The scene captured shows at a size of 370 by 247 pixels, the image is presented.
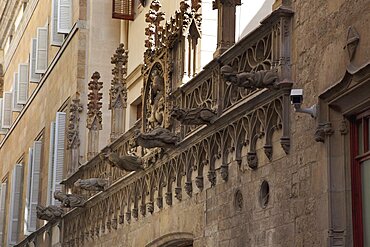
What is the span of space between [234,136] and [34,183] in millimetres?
17035

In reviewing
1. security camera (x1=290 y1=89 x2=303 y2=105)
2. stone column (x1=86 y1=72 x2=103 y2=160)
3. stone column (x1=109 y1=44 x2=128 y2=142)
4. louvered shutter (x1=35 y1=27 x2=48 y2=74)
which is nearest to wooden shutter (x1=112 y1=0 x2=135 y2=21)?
stone column (x1=86 y1=72 x2=103 y2=160)

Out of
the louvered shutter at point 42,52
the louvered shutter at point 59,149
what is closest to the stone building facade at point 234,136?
the louvered shutter at point 59,149

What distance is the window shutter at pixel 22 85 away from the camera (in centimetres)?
3634

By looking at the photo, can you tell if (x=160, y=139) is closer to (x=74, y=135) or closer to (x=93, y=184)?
(x=93, y=184)

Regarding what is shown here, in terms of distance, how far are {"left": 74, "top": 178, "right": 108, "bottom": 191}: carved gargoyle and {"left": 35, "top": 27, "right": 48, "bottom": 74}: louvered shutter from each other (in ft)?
36.4

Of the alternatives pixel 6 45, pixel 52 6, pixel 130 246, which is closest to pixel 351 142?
pixel 130 246

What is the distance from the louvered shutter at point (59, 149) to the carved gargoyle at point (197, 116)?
12191 mm

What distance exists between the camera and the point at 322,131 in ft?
39.8

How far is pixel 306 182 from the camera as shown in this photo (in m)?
12.5

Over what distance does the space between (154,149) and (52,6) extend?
485 inches

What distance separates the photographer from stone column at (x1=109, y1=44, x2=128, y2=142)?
21.4 metres

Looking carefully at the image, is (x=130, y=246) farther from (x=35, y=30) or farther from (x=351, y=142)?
(x=35, y=30)

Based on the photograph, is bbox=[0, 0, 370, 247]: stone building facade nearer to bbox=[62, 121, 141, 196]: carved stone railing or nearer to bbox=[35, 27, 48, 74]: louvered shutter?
bbox=[62, 121, 141, 196]: carved stone railing

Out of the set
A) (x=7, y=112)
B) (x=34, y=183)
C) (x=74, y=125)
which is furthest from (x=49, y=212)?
(x=7, y=112)
